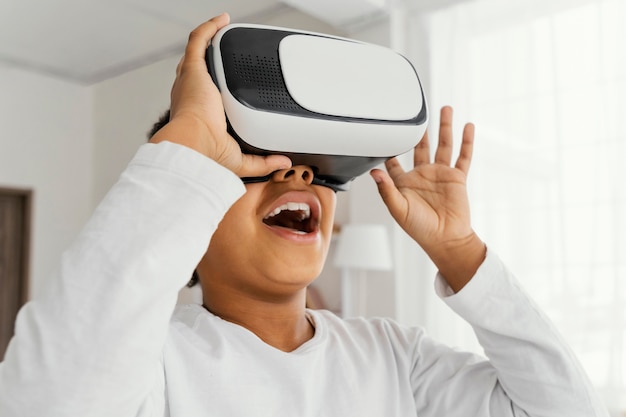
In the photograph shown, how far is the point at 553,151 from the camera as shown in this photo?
100.0 inches

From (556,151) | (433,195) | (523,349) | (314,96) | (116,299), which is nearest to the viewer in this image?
(116,299)

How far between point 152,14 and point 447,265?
9.99ft

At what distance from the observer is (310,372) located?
90 centimetres

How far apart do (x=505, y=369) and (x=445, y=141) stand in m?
0.41

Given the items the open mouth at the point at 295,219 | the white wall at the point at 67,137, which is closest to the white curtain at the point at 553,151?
the open mouth at the point at 295,219

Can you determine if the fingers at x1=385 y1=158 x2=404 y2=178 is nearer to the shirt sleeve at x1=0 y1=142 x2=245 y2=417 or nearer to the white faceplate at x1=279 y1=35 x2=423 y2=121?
the white faceplate at x1=279 y1=35 x2=423 y2=121

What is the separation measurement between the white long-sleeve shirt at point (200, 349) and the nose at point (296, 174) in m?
0.19

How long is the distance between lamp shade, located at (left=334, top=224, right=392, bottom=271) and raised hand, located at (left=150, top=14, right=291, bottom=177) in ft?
6.27

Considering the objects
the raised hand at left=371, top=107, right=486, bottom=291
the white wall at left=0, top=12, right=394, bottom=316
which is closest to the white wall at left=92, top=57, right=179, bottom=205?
the white wall at left=0, top=12, right=394, bottom=316

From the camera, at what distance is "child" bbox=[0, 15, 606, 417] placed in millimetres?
627

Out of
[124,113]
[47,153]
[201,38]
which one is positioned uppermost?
[124,113]

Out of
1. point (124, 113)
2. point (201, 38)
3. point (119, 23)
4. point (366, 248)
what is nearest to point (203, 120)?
point (201, 38)

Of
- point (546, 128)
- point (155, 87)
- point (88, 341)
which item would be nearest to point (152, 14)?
point (155, 87)

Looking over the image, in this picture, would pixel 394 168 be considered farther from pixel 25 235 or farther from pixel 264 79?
pixel 25 235
